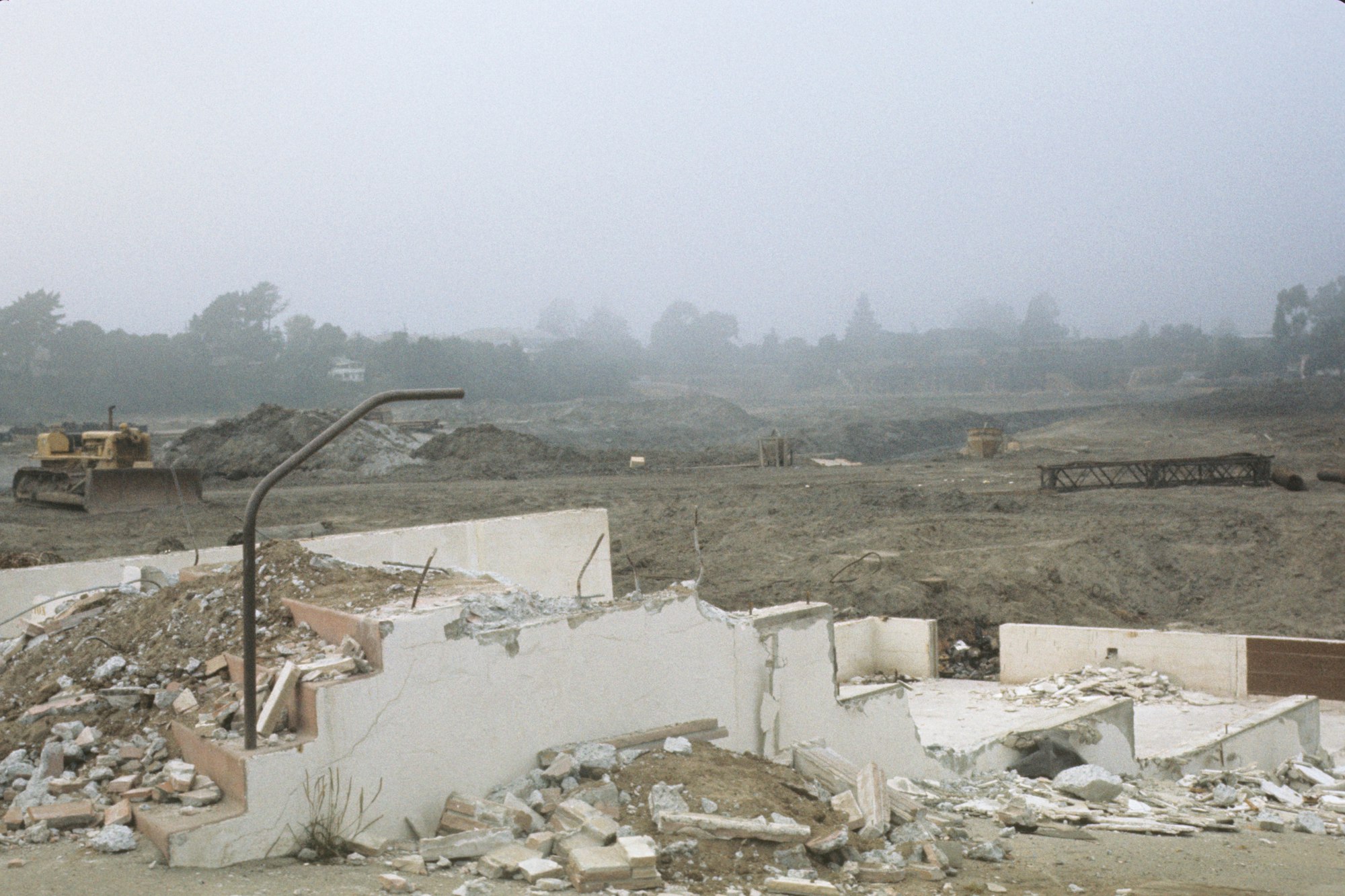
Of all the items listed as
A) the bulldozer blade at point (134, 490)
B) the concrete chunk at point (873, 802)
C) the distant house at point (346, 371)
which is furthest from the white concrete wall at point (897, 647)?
the distant house at point (346, 371)

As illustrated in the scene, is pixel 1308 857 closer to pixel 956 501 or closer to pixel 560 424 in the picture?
pixel 956 501

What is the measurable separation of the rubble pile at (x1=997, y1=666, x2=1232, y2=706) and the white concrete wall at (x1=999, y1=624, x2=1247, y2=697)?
0.53ft

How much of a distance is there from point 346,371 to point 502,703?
256 feet

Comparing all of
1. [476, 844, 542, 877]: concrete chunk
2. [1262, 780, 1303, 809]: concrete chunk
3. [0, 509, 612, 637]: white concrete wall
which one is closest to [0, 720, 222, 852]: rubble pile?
[476, 844, 542, 877]: concrete chunk

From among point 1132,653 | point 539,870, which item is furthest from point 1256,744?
point 539,870

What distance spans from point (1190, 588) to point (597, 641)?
57.5 ft

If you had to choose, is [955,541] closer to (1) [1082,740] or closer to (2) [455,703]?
(1) [1082,740]

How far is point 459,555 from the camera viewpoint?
1110cm

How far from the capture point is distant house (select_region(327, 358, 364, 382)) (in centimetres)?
7900

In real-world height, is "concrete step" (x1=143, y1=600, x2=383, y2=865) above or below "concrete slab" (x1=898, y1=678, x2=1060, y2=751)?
above

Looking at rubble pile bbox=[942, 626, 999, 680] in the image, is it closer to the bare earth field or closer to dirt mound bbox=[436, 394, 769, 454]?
→ the bare earth field

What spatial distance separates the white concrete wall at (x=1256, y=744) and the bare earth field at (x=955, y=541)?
2380mm

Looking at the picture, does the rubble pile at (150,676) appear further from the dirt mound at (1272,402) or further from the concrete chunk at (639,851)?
the dirt mound at (1272,402)

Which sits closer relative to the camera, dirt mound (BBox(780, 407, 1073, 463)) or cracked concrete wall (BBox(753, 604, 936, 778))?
cracked concrete wall (BBox(753, 604, 936, 778))
